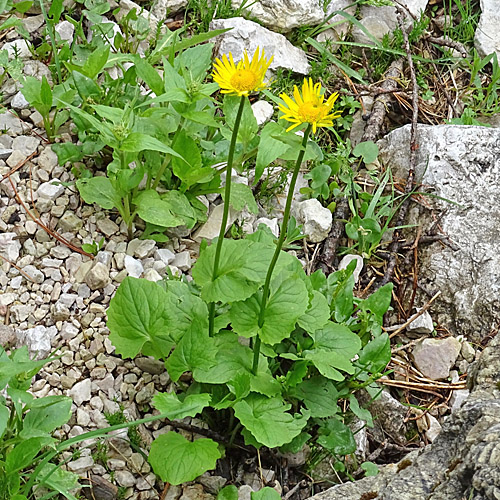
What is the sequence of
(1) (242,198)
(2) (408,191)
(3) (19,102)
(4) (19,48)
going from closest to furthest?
(1) (242,198) → (3) (19,102) → (4) (19,48) → (2) (408,191)

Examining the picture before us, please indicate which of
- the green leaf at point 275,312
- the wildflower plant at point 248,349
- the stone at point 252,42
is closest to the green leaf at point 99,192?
the wildflower plant at point 248,349

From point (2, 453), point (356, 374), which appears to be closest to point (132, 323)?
point (2, 453)

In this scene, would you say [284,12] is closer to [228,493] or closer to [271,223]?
[271,223]

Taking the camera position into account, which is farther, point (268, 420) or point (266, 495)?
point (268, 420)

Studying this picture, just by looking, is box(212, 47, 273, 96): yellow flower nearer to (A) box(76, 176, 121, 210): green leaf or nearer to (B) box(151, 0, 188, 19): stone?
(A) box(76, 176, 121, 210): green leaf

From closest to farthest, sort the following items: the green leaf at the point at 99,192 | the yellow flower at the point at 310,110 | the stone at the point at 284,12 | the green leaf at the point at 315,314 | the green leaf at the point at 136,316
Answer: the yellow flower at the point at 310,110 < the green leaf at the point at 136,316 < the green leaf at the point at 315,314 < the green leaf at the point at 99,192 < the stone at the point at 284,12

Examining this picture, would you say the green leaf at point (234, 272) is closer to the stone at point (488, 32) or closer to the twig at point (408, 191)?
the twig at point (408, 191)

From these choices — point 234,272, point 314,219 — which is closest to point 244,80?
point 234,272

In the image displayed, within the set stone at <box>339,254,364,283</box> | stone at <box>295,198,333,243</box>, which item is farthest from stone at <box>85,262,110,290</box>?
stone at <box>339,254,364,283</box>
